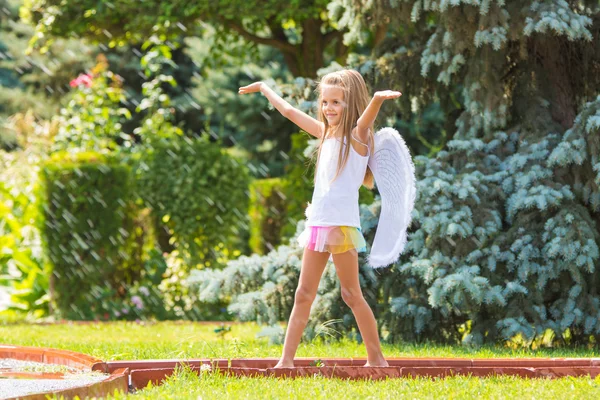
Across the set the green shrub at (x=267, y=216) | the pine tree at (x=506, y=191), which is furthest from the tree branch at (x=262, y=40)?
the pine tree at (x=506, y=191)

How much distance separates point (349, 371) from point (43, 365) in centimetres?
174

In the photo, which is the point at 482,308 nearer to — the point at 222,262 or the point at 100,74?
the point at 222,262

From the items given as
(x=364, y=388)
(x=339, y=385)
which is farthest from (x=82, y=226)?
(x=364, y=388)

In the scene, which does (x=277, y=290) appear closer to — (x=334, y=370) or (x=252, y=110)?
(x=334, y=370)

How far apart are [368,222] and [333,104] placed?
2.03m

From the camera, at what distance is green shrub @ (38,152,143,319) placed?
902 cm

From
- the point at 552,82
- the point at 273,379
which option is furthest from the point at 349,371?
the point at 552,82

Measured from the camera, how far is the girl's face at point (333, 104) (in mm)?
4172

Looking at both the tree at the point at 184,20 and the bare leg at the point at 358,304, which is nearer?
the bare leg at the point at 358,304

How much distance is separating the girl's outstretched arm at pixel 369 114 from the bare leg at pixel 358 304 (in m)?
0.58

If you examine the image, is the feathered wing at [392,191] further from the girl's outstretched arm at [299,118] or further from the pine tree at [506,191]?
the pine tree at [506,191]

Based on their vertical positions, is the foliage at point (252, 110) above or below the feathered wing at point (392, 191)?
above

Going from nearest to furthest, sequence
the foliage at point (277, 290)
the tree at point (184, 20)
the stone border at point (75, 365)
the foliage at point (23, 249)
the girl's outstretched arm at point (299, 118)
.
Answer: the stone border at point (75, 365), the girl's outstretched arm at point (299, 118), the foliage at point (277, 290), the tree at point (184, 20), the foliage at point (23, 249)

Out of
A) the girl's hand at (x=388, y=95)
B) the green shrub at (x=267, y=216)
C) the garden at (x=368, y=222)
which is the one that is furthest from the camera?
the green shrub at (x=267, y=216)
